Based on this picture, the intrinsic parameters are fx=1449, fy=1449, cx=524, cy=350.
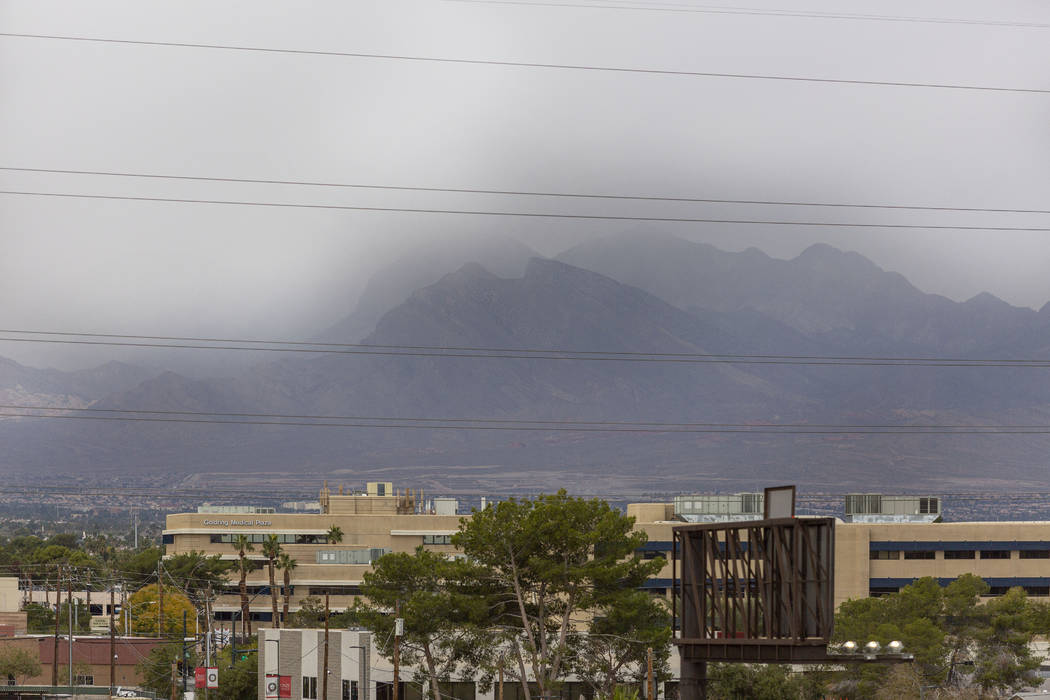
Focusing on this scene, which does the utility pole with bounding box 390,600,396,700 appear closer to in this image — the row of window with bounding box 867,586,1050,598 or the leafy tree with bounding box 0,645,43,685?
the leafy tree with bounding box 0,645,43,685

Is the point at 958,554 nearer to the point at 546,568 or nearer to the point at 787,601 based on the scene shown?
the point at 546,568

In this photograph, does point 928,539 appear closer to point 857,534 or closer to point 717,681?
point 857,534

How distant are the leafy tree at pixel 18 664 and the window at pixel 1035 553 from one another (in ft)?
370

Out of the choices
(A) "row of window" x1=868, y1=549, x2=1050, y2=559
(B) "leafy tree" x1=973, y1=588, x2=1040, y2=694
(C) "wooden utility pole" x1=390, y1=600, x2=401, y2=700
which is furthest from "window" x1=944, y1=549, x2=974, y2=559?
(C) "wooden utility pole" x1=390, y1=600, x2=401, y2=700

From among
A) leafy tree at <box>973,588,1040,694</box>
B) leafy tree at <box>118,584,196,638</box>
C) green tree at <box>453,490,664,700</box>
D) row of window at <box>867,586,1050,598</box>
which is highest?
green tree at <box>453,490,664,700</box>

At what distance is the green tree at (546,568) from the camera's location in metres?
97.7

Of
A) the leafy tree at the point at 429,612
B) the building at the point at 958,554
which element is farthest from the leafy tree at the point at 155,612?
Answer: the leafy tree at the point at 429,612

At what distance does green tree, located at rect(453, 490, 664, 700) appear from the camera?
97688 millimetres

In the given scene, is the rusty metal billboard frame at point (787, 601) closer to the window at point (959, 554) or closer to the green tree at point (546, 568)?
the green tree at point (546, 568)

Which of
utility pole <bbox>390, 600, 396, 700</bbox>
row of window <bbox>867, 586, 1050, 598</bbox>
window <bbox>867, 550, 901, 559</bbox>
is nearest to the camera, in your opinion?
utility pole <bbox>390, 600, 396, 700</bbox>

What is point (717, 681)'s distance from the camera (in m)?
103

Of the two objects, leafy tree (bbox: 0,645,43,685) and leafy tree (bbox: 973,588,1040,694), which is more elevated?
leafy tree (bbox: 973,588,1040,694)

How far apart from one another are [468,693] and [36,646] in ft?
186

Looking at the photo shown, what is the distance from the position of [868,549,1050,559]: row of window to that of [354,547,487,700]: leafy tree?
85.9 metres
